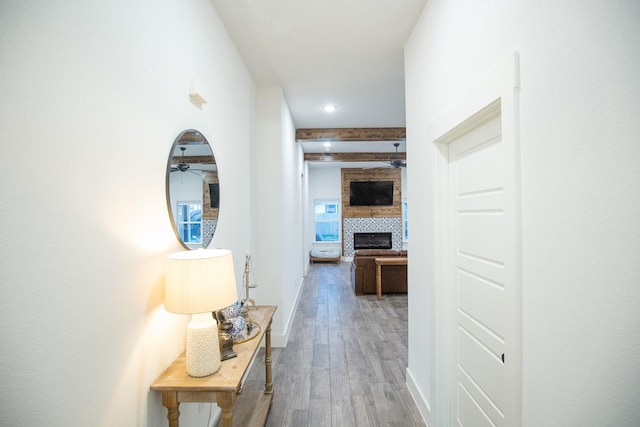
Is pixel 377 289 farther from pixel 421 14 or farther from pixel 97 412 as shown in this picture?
pixel 97 412

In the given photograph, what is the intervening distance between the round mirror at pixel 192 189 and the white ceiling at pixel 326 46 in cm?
108

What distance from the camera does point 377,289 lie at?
5410 millimetres

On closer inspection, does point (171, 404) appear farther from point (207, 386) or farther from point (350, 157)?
point (350, 157)

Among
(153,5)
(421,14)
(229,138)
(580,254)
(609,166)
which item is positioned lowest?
(580,254)

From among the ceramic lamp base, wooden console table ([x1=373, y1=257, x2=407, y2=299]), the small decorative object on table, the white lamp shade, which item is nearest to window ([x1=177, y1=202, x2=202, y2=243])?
the white lamp shade

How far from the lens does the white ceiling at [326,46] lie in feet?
6.84

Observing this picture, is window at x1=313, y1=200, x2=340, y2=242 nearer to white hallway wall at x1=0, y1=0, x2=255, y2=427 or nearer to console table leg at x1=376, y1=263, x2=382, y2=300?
console table leg at x1=376, y1=263, x2=382, y2=300

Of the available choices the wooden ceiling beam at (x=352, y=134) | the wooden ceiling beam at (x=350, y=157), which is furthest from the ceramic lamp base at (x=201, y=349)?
the wooden ceiling beam at (x=350, y=157)

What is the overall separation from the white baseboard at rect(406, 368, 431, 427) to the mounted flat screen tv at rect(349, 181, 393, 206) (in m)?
7.33

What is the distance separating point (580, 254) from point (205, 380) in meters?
1.42

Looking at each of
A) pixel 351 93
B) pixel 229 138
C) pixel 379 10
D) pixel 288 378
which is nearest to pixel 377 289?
pixel 288 378

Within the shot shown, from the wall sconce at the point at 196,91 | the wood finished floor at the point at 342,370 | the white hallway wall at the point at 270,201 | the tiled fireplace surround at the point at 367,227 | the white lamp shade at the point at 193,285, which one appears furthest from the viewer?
the tiled fireplace surround at the point at 367,227

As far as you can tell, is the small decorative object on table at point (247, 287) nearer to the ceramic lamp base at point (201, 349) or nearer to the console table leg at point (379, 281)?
the ceramic lamp base at point (201, 349)

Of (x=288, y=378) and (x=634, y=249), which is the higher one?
(x=634, y=249)
